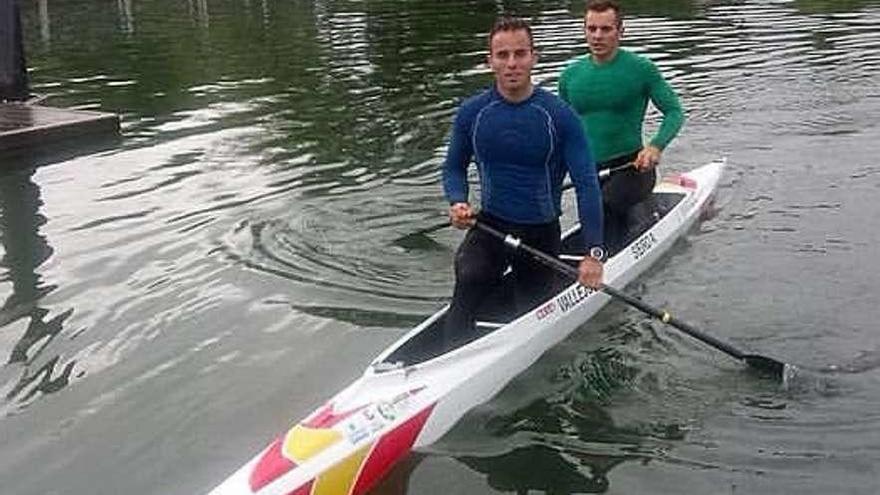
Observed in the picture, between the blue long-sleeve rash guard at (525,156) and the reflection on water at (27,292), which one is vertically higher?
the blue long-sleeve rash guard at (525,156)

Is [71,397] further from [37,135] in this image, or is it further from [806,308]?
[37,135]

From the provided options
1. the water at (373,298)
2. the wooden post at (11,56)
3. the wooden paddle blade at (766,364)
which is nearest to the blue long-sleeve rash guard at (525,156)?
the water at (373,298)

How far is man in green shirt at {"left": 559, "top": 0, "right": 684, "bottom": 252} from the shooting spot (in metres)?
9.66

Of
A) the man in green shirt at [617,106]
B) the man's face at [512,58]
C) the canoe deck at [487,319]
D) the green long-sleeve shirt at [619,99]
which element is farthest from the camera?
the green long-sleeve shirt at [619,99]

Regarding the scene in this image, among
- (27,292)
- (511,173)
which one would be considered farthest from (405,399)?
(27,292)

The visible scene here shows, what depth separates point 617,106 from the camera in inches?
396

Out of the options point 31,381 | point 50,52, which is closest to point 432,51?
point 50,52

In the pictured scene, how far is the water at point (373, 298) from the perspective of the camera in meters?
6.99

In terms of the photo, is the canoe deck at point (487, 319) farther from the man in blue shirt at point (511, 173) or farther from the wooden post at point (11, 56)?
the wooden post at point (11, 56)

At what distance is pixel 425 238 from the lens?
1165 centimetres

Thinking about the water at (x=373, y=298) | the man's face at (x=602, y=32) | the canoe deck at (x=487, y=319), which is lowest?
the water at (x=373, y=298)

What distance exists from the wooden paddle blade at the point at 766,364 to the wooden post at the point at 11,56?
14.7 m

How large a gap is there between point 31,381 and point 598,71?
5260 mm

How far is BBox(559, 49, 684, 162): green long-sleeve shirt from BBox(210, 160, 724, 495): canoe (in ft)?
4.50
